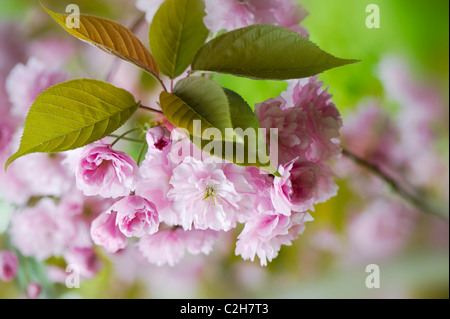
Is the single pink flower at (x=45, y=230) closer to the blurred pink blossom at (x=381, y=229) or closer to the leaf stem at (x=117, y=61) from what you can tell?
the leaf stem at (x=117, y=61)

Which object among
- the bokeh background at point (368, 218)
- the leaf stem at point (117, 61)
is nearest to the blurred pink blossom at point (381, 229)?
the bokeh background at point (368, 218)

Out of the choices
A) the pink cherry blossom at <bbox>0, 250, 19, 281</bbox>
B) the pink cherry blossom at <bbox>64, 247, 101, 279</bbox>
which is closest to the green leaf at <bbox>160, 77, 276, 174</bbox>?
the pink cherry blossom at <bbox>64, 247, 101, 279</bbox>

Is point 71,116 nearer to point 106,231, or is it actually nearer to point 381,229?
point 106,231

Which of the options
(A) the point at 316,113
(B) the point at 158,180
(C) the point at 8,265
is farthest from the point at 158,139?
(C) the point at 8,265

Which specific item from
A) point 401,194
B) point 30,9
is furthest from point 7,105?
point 401,194

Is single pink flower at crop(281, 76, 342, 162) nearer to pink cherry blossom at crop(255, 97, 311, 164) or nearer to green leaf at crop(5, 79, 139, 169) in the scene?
pink cherry blossom at crop(255, 97, 311, 164)

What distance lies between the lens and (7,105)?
31.3 inches

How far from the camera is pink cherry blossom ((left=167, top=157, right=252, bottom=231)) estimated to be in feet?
1.30

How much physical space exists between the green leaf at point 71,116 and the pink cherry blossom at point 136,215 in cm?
8

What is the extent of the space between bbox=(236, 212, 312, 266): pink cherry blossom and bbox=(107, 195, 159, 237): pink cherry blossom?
0.09m

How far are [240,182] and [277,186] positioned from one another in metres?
0.04

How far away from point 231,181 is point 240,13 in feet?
0.68

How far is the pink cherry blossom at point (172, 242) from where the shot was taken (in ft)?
1.77

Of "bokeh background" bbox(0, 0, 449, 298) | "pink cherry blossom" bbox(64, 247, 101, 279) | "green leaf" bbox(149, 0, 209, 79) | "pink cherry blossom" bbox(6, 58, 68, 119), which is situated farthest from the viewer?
"bokeh background" bbox(0, 0, 449, 298)
